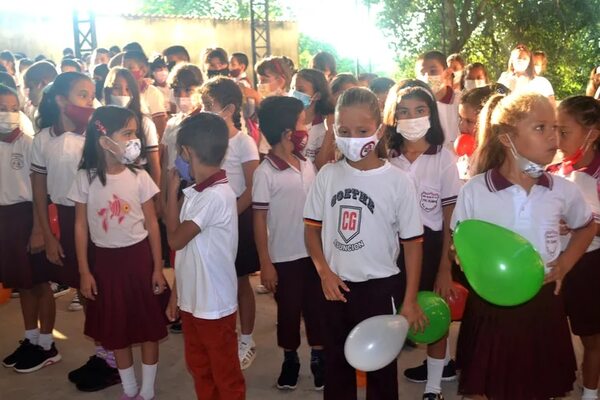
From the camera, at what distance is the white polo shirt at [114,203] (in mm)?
2945

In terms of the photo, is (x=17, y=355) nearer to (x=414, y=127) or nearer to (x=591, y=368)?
(x=414, y=127)

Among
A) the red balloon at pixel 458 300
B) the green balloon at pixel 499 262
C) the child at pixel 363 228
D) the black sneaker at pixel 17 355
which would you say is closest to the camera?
the green balloon at pixel 499 262

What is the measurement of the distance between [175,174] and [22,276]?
1402mm

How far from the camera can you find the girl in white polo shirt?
2.84 metres

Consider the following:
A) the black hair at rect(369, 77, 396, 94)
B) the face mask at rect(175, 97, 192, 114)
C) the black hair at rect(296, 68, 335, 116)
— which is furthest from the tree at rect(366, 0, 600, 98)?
the face mask at rect(175, 97, 192, 114)


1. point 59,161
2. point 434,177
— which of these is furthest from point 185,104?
point 434,177

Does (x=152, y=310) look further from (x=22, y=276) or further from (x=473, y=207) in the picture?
(x=473, y=207)

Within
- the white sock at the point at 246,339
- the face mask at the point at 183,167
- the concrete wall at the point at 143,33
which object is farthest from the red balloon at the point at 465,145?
the concrete wall at the point at 143,33

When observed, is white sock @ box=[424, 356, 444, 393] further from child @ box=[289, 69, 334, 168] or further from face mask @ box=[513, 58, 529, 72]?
face mask @ box=[513, 58, 529, 72]

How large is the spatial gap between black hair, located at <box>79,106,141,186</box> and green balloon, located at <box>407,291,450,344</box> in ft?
5.06

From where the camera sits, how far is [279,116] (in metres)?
3.08

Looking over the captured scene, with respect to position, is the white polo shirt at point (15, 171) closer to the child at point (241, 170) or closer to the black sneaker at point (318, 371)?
the child at point (241, 170)

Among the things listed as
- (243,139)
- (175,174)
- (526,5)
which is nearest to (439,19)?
(526,5)

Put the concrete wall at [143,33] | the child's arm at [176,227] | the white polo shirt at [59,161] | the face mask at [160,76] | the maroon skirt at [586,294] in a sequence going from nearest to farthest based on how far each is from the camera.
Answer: the child's arm at [176,227]
the maroon skirt at [586,294]
the white polo shirt at [59,161]
the face mask at [160,76]
the concrete wall at [143,33]
